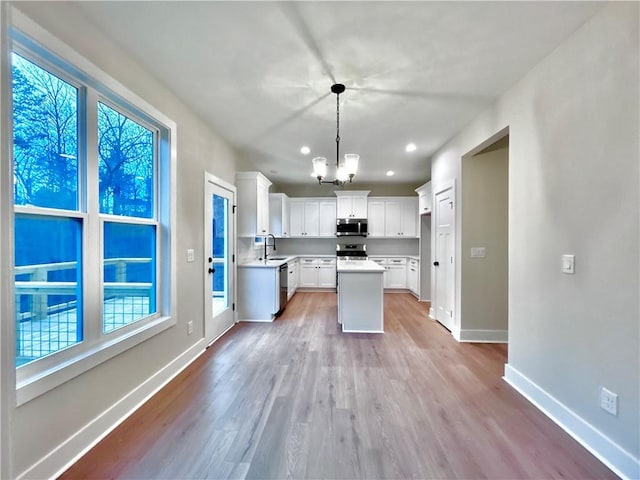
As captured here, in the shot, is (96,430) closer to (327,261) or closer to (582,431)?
(582,431)

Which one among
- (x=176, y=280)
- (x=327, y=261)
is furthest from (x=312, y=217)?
(x=176, y=280)

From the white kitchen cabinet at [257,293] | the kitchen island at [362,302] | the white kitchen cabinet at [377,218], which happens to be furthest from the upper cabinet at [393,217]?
the white kitchen cabinet at [257,293]

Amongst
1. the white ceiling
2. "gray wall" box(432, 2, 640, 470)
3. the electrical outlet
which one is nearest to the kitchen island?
"gray wall" box(432, 2, 640, 470)

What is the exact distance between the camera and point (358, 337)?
3434mm

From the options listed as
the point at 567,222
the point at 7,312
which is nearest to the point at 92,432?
the point at 7,312

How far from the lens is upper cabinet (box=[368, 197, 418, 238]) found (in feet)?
20.9

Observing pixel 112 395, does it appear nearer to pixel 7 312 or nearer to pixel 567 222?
pixel 7 312

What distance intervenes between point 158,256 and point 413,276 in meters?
5.29

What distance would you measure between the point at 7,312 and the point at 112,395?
3.20 feet

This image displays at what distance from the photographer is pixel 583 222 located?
5.43 ft

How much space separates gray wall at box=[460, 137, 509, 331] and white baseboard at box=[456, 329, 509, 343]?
51mm

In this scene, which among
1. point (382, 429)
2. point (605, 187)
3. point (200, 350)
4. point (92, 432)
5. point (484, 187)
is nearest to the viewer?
point (605, 187)

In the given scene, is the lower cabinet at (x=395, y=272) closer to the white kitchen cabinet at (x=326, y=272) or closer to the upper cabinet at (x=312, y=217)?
the white kitchen cabinet at (x=326, y=272)

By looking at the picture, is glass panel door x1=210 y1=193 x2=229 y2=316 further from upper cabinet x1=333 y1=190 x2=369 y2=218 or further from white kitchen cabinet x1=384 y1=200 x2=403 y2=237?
white kitchen cabinet x1=384 y1=200 x2=403 y2=237
